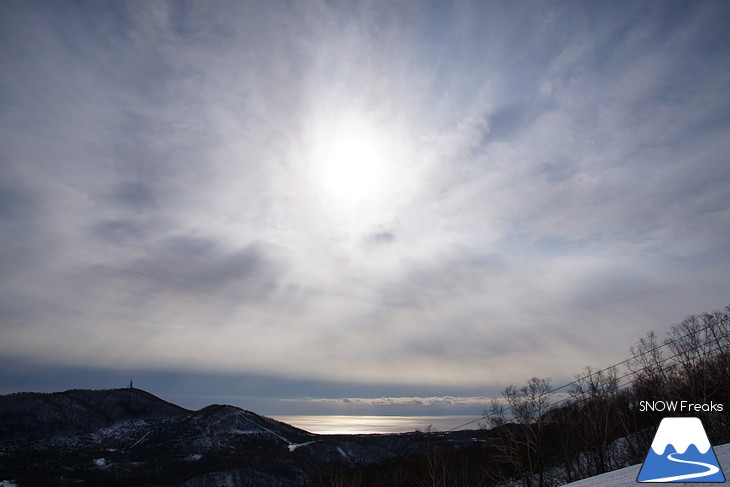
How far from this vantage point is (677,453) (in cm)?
1454

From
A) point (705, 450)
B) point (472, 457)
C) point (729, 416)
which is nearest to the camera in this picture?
point (705, 450)

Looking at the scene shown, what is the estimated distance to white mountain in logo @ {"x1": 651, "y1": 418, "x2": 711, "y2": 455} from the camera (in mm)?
14438

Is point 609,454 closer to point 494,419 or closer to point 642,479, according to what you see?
point 494,419

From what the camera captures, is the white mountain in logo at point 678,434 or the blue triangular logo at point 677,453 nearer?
the blue triangular logo at point 677,453

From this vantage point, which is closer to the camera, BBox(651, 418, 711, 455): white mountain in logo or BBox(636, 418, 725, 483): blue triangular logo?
BBox(636, 418, 725, 483): blue triangular logo

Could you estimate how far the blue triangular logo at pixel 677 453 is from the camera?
13.9 m

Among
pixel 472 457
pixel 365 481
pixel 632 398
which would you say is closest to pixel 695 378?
pixel 632 398

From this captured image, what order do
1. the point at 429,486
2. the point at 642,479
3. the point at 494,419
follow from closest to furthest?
the point at 642,479, the point at 494,419, the point at 429,486

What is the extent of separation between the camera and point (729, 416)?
150ft

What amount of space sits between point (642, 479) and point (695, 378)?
157 ft

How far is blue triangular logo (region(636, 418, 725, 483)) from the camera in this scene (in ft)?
45.5

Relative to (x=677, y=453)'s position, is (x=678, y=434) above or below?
above

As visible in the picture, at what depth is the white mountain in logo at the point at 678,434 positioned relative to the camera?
47.4 feet

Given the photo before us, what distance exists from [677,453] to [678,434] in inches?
25.4
